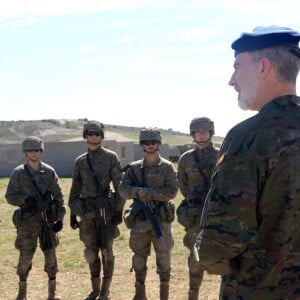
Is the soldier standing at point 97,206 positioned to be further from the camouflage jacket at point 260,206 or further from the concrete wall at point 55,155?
the concrete wall at point 55,155

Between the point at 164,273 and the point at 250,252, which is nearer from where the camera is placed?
the point at 250,252

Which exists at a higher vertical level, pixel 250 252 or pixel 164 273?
pixel 250 252

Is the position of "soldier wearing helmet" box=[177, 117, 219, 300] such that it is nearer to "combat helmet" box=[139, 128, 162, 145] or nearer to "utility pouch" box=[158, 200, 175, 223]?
"utility pouch" box=[158, 200, 175, 223]

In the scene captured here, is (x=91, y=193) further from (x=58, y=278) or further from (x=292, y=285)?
(x=292, y=285)

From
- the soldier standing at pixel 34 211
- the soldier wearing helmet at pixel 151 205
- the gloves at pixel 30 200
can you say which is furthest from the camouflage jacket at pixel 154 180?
the gloves at pixel 30 200

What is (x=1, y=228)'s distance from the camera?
42.8ft

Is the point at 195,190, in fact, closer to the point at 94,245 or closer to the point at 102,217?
the point at 102,217

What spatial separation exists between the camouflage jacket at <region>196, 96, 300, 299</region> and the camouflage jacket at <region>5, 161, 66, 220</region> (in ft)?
16.5

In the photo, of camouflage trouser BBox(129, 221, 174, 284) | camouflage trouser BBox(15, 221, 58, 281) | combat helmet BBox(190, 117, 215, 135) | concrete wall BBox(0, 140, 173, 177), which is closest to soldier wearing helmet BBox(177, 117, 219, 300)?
combat helmet BBox(190, 117, 215, 135)

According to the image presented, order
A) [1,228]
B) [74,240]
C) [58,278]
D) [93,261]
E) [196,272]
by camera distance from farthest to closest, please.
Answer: [1,228] → [74,240] → [58,278] → [93,261] → [196,272]

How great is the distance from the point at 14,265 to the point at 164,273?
3640mm

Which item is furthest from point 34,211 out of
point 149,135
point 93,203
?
point 149,135

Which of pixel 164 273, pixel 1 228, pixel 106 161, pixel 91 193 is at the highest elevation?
pixel 106 161

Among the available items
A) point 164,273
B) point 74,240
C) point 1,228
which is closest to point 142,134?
point 164,273
